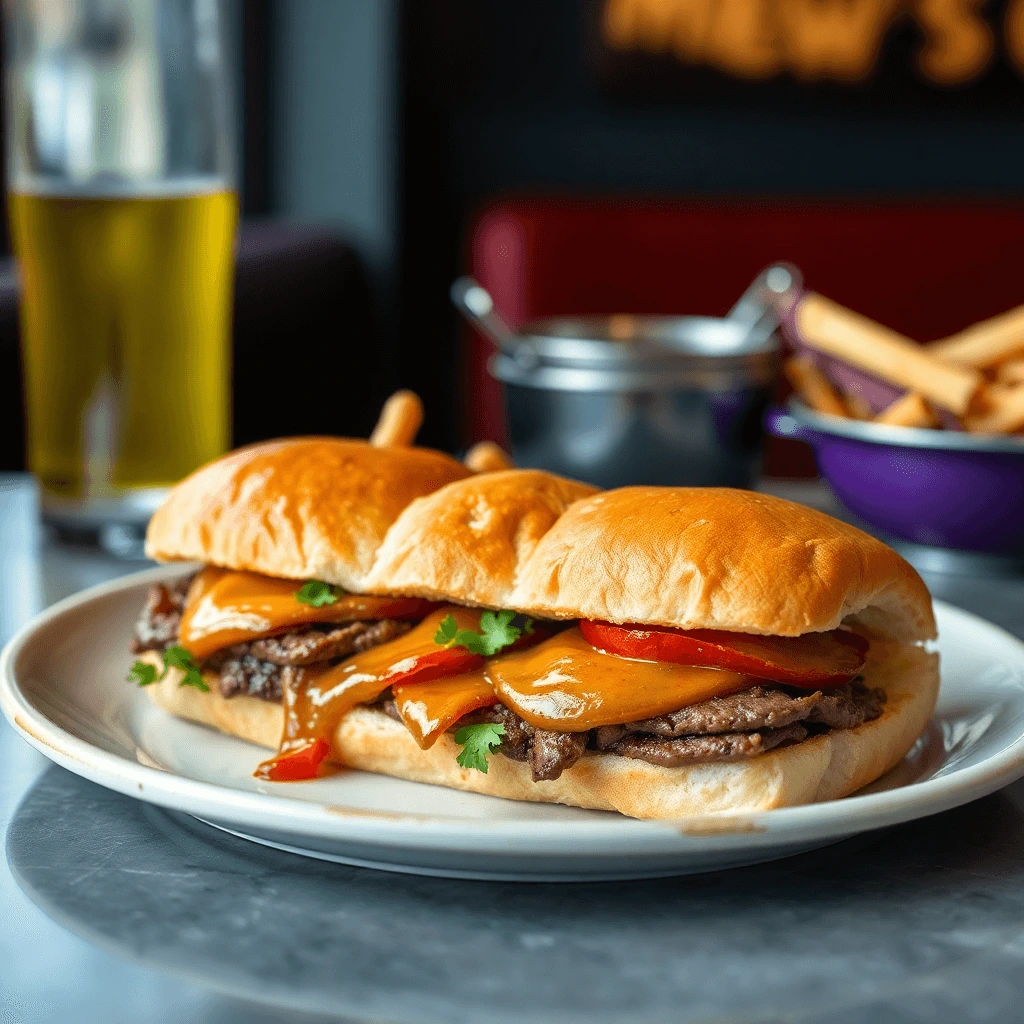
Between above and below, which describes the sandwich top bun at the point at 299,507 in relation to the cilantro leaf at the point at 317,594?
above

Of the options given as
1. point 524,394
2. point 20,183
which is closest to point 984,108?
point 524,394

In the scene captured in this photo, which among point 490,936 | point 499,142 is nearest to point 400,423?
point 490,936

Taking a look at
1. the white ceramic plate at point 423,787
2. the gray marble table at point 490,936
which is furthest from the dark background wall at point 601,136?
the gray marble table at point 490,936

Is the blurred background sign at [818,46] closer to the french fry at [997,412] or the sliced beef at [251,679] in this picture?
the french fry at [997,412]

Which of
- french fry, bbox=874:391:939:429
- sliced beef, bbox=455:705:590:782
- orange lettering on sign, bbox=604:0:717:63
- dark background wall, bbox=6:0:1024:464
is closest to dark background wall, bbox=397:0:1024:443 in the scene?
dark background wall, bbox=6:0:1024:464

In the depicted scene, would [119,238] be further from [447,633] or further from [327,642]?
[447,633]

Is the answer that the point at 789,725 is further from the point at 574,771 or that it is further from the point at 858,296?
the point at 858,296
